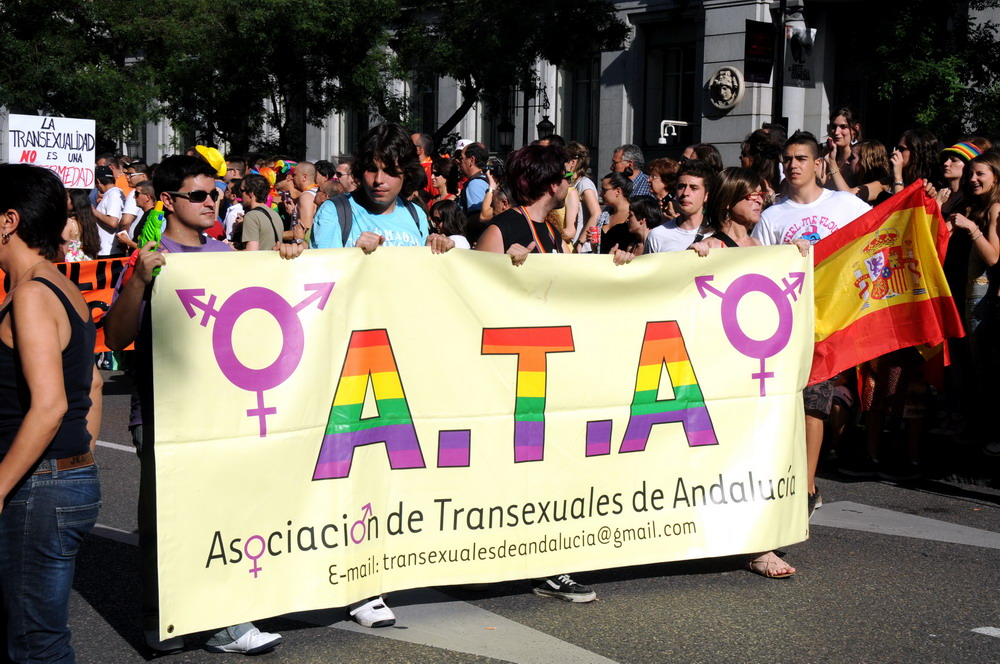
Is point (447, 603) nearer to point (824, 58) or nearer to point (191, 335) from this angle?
point (191, 335)

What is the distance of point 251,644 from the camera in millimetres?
4473

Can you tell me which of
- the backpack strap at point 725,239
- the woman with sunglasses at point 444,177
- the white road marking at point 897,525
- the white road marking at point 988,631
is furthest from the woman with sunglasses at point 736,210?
the woman with sunglasses at point 444,177

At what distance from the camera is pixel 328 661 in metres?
4.45

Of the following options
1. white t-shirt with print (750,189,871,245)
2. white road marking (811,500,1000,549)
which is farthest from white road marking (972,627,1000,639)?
white t-shirt with print (750,189,871,245)

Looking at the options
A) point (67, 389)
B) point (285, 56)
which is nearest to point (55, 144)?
point (285, 56)

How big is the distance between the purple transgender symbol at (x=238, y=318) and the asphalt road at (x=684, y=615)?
3.25 feet

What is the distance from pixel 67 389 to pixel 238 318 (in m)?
0.95

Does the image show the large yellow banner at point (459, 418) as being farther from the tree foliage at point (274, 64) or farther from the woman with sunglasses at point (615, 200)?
the tree foliage at point (274, 64)

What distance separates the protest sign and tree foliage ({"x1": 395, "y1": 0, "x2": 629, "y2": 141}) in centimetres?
1043

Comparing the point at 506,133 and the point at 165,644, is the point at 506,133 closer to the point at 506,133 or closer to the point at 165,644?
the point at 506,133

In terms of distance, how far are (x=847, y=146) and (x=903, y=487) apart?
318 cm

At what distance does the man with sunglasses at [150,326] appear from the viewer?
4324 mm

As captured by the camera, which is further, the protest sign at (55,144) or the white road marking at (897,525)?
the protest sign at (55,144)

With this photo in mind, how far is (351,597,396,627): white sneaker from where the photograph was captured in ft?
15.7
